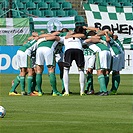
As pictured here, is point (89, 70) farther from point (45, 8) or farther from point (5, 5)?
point (45, 8)

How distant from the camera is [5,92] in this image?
19.2 m

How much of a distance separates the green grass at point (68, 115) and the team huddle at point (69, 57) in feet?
4.41

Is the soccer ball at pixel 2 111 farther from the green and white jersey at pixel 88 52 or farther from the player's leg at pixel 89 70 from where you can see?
the player's leg at pixel 89 70

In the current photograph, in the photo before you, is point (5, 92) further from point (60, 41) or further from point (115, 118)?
point (115, 118)

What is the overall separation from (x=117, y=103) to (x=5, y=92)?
203 inches

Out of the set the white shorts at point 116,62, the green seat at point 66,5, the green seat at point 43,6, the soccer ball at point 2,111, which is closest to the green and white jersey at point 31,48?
the white shorts at point 116,62

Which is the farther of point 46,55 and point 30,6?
point 30,6

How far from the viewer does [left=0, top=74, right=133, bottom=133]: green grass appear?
9945 mm

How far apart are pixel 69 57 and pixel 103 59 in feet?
3.36

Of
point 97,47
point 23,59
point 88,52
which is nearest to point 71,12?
point 88,52

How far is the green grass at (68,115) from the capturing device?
995 cm

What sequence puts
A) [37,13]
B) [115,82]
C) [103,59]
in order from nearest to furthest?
1. [103,59]
2. [115,82]
3. [37,13]

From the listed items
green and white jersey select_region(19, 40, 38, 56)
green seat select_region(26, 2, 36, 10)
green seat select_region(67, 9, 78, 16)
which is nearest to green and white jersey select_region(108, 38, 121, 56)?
green and white jersey select_region(19, 40, 38, 56)

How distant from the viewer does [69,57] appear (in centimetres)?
1775
